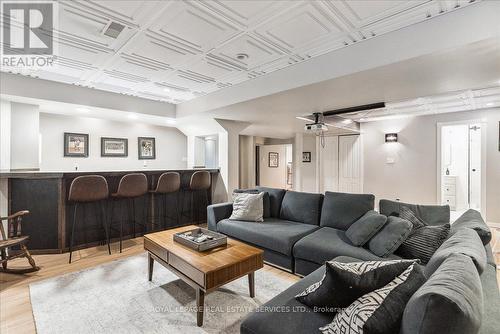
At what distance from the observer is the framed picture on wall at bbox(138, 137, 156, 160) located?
19.7 feet

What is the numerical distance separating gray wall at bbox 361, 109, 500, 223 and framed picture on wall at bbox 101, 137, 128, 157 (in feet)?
19.9

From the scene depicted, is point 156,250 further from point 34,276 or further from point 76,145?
point 76,145

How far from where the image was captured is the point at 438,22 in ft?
6.79

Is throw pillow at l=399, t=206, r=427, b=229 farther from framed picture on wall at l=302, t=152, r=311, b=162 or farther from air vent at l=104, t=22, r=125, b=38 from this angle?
framed picture on wall at l=302, t=152, r=311, b=162

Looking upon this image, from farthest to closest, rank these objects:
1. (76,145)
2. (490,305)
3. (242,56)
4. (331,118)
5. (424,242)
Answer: (331,118) → (76,145) → (242,56) → (424,242) → (490,305)

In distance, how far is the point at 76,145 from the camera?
509cm

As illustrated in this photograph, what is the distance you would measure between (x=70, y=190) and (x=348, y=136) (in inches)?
252

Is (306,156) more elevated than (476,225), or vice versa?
(306,156)

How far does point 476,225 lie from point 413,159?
463 cm

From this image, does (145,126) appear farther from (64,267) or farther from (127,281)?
(127,281)

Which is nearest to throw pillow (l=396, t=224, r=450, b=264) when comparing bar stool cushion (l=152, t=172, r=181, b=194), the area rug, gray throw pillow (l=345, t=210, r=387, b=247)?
gray throw pillow (l=345, t=210, r=387, b=247)

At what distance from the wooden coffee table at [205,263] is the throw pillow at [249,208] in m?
0.98

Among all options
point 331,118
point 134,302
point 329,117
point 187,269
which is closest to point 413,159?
point 331,118

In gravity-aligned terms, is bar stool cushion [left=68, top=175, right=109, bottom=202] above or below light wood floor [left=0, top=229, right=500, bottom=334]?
above
